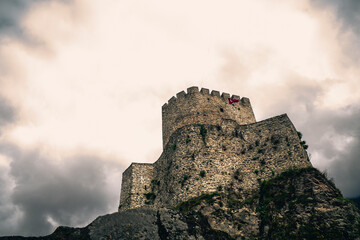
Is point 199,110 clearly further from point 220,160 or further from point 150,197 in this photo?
point 150,197

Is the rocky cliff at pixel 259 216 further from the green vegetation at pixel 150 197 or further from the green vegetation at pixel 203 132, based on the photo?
the green vegetation at pixel 150 197

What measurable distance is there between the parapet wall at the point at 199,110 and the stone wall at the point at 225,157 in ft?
7.95

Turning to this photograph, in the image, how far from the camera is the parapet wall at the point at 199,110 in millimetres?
30047

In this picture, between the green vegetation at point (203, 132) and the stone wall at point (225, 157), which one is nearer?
the stone wall at point (225, 157)

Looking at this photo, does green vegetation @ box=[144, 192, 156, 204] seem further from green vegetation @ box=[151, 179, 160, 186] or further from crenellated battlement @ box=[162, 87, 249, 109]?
crenellated battlement @ box=[162, 87, 249, 109]

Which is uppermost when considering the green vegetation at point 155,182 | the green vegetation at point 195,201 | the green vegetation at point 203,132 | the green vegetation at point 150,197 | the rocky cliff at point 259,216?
the green vegetation at point 203,132

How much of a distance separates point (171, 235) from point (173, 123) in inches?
850

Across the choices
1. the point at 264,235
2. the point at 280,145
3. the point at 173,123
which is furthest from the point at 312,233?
the point at 173,123

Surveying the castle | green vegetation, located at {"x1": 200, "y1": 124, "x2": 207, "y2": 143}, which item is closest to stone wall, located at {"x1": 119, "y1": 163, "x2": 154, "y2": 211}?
the castle

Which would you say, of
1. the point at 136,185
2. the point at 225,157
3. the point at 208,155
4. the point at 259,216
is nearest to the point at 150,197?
the point at 136,185

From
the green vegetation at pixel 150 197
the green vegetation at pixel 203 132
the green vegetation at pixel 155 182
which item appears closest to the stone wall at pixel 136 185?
the green vegetation at pixel 150 197

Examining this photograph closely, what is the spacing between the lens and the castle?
2336cm

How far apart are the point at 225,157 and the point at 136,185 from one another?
1148 centimetres

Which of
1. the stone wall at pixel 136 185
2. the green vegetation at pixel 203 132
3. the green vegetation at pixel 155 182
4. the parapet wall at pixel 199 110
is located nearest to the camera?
the green vegetation at pixel 203 132
